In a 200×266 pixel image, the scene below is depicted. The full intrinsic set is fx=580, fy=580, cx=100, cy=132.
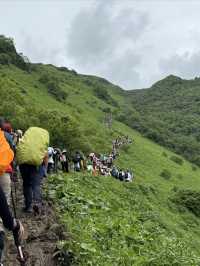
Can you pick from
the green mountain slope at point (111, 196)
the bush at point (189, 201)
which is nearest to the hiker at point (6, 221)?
the green mountain slope at point (111, 196)

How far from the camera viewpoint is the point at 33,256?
8961mm

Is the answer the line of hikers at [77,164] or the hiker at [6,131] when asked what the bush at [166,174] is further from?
the hiker at [6,131]

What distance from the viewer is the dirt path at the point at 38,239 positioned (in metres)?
8.79

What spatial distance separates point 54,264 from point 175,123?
140134 millimetres

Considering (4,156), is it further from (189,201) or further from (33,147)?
(189,201)

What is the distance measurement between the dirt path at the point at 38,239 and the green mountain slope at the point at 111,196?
24 centimetres

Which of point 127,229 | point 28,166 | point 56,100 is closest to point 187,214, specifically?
point 127,229

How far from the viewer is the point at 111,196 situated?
64.5 feet

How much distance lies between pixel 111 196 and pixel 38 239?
9.85m

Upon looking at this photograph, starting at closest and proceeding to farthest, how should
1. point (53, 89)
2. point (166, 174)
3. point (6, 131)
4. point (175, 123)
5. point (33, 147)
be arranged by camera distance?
1. point (6, 131)
2. point (33, 147)
3. point (166, 174)
4. point (53, 89)
5. point (175, 123)

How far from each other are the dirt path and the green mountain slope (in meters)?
0.24

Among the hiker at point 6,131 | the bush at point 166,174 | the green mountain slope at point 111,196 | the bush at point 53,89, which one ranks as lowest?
the bush at point 166,174

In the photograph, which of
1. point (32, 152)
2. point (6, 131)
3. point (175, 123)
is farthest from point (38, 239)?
point (175, 123)

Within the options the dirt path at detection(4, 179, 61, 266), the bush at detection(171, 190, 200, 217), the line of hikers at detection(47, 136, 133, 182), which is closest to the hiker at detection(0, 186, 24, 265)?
the dirt path at detection(4, 179, 61, 266)
